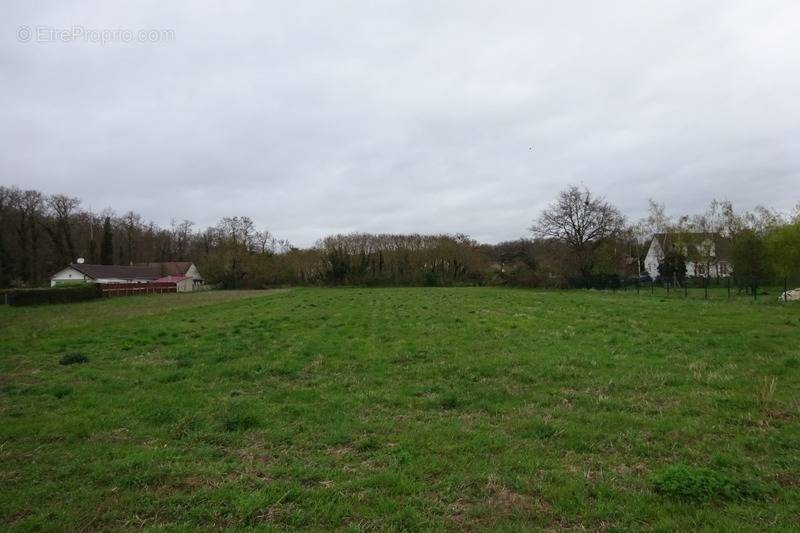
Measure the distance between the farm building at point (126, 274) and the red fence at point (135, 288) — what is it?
8.28 feet

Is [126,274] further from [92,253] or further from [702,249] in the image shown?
[702,249]

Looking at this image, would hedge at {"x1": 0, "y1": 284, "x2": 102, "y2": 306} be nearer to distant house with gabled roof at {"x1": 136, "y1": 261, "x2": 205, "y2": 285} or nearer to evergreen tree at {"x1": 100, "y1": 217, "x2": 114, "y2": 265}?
evergreen tree at {"x1": 100, "y1": 217, "x2": 114, "y2": 265}

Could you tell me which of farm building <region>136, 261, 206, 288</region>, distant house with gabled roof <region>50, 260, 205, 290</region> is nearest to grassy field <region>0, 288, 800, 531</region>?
distant house with gabled roof <region>50, 260, 205, 290</region>

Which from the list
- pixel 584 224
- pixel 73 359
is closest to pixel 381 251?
pixel 584 224

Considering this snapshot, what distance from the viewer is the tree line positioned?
56031mm

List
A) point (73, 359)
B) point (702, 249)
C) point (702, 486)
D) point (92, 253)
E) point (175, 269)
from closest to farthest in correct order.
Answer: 1. point (702, 486)
2. point (73, 359)
3. point (702, 249)
4. point (92, 253)
5. point (175, 269)

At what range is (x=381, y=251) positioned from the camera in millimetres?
76062

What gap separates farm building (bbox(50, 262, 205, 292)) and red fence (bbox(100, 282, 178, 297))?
8.28ft

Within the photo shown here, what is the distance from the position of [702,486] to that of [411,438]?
2.91 meters

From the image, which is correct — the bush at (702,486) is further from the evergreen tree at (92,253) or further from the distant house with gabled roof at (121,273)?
the evergreen tree at (92,253)

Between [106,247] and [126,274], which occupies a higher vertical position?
[106,247]

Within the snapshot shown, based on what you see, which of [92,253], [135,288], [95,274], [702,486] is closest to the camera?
[702,486]

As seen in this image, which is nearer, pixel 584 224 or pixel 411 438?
pixel 411 438

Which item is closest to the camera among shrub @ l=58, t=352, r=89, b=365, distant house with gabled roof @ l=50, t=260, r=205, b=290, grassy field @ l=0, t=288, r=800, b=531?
grassy field @ l=0, t=288, r=800, b=531
